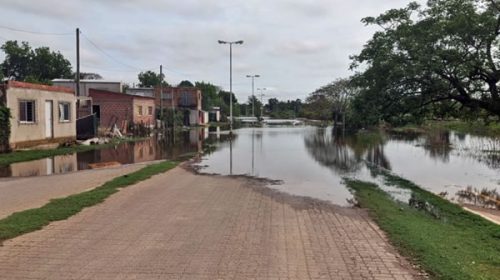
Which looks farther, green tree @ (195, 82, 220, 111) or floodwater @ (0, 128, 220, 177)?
green tree @ (195, 82, 220, 111)

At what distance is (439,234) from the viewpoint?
853 cm

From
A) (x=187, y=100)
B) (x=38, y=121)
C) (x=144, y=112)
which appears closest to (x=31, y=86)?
(x=38, y=121)

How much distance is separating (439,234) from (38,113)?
885 inches

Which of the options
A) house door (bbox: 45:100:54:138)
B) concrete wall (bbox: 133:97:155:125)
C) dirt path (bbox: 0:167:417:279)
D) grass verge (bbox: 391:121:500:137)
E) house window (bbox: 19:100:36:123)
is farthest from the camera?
grass verge (bbox: 391:121:500:137)

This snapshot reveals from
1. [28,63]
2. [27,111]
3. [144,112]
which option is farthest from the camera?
[28,63]

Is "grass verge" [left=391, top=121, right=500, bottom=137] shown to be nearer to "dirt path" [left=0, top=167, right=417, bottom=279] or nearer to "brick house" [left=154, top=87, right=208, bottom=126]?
"brick house" [left=154, top=87, right=208, bottom=126]

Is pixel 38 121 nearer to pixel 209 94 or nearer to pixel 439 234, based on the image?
pixel 439 234

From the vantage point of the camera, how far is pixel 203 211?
31.9ft

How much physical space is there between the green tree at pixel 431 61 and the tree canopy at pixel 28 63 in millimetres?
64131

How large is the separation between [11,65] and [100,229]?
74.3 meters

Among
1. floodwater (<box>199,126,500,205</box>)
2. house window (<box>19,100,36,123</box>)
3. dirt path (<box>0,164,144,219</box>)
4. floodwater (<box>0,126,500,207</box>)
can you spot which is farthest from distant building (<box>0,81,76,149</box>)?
floodwater (<box>199,126,500,205</box>)

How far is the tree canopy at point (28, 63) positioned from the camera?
2832 inches

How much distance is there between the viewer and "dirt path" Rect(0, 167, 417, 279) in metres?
5.89

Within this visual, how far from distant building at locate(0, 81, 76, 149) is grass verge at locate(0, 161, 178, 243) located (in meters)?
12.1
